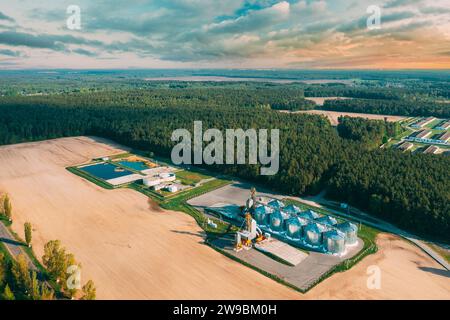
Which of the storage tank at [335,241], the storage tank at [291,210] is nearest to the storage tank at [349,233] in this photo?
the storage tank at [335,241]

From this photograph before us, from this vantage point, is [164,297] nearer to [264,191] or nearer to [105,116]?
[264,191]

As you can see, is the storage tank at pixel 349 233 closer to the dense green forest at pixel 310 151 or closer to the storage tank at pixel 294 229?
the storage tank at pixel 294 229

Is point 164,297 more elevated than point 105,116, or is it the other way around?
point 105,116

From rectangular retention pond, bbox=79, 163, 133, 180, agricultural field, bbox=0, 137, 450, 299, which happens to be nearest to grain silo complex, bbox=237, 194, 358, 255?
agricultural field, bbox=0, 137, 450, 299

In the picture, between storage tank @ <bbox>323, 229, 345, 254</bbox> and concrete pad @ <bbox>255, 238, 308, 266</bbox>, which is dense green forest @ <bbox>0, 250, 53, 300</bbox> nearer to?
concrete pad @ <bbox>255, 238, 308, 266</bbox>

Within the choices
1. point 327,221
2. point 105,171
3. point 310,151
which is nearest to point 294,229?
point 327,221

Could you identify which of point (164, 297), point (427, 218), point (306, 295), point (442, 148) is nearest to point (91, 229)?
point (164, 297)
